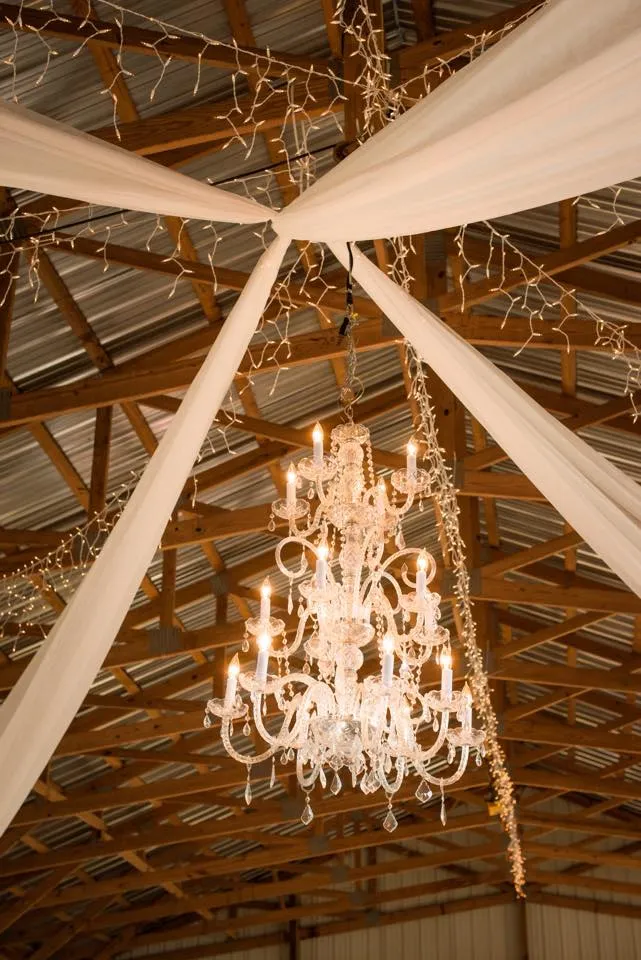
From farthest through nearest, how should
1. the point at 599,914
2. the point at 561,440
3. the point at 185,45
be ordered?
1. the point at 599,914
2. the point at 185,45
3. the point at 561,440

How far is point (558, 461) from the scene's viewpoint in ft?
9.87

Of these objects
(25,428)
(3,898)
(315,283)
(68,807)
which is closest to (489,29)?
(315,283)

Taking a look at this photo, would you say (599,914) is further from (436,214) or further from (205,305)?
(436,214)

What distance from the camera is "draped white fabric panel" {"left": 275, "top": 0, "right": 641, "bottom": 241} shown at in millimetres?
2361

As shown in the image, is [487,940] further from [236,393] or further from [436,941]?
[236,393]

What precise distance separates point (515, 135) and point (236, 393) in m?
6.48

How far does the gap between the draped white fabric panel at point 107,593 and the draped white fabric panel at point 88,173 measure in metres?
0.29

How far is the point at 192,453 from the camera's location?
127 inches

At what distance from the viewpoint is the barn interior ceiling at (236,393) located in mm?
5820

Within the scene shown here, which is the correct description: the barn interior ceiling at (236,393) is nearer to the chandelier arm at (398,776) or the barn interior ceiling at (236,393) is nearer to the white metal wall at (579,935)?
the white metal wall at (579,935)

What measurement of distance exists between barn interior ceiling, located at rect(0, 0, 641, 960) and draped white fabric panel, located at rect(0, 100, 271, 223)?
353mm

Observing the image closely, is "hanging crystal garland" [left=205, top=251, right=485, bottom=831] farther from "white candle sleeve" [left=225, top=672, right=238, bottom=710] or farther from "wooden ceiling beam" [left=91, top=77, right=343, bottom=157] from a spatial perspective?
"wooden ceiling beam" [left=91, top=77, right=343, bottom=157]

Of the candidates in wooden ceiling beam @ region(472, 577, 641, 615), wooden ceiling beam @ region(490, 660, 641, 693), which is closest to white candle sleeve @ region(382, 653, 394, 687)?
wooden ceiling beam @ region(472, 577, 641, 615)

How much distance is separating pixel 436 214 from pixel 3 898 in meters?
14.6
